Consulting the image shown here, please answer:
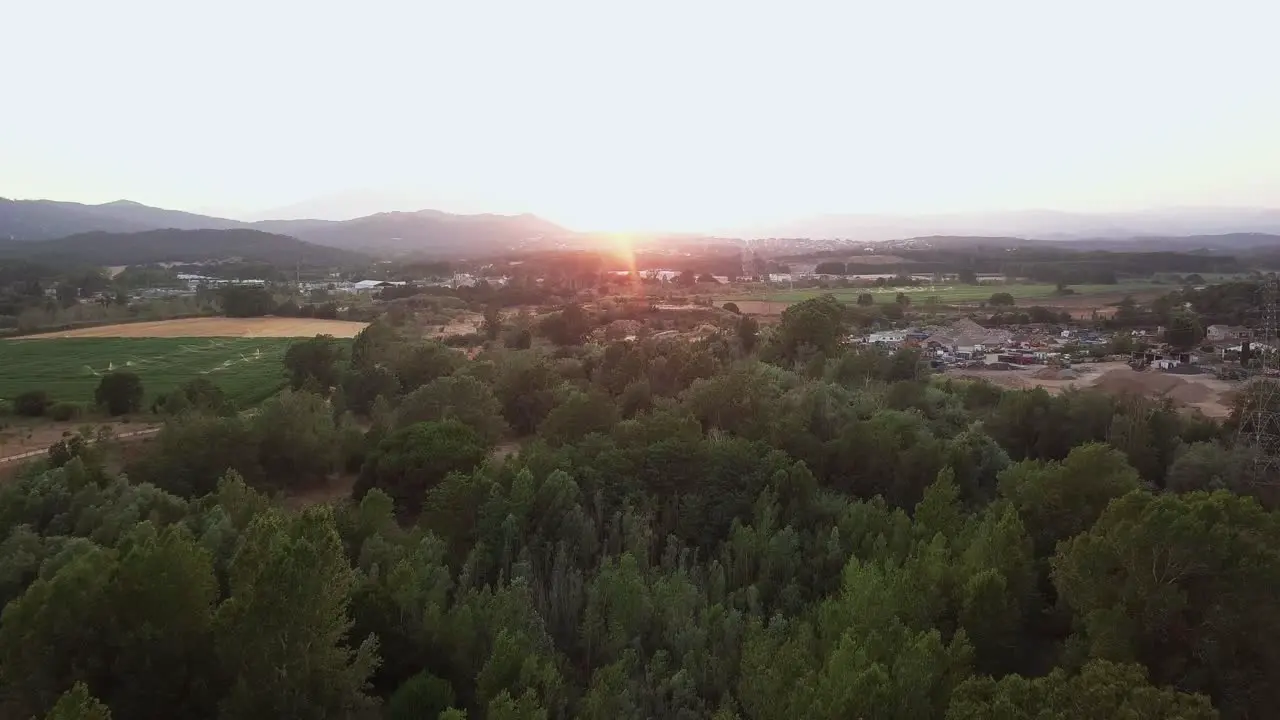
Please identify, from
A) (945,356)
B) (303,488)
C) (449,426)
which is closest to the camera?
(449,426)

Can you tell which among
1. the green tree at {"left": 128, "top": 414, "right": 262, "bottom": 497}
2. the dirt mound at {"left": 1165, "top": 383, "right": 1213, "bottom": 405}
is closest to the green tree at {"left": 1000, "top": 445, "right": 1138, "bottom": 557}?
the green tree at {"left": 128, "top": 414, "right": 262, "bottom": 497}

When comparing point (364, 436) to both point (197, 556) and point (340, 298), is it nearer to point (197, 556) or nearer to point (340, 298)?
point (197, 556)

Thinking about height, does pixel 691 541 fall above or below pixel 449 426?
below

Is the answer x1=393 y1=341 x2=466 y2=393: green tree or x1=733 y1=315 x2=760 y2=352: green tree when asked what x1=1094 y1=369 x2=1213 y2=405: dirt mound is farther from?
x1=393 y1=341 x2=466 y2=393: green tree

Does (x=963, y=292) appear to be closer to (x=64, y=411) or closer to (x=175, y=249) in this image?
(x=64, y=411)

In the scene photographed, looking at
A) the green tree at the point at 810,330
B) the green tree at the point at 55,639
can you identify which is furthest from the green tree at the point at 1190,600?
the green tree at the point at 810,330

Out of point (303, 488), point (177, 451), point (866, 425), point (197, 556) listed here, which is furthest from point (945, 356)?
point (197, 556)

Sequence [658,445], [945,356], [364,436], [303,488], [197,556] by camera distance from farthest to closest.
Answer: [945,356] → [364,436] → [303,488] → [658,445] → [197,556]
